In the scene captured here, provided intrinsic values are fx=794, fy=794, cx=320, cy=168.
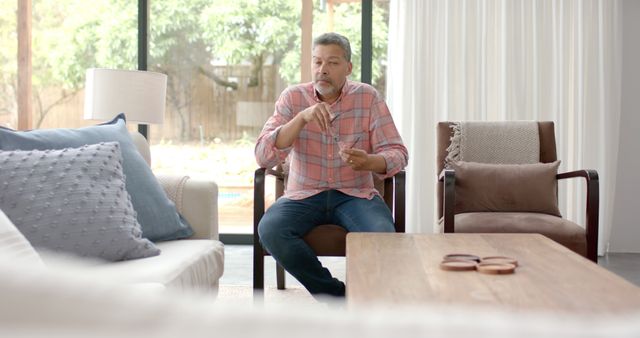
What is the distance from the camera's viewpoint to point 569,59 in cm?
516

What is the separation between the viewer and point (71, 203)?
2.12m

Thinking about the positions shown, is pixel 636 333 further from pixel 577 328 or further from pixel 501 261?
pixel 501 261

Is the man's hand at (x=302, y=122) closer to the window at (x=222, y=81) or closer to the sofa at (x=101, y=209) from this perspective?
the sofa at (x=101, y=209)

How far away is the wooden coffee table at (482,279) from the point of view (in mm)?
1536

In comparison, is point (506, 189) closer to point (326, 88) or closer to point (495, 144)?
point (495, 144)

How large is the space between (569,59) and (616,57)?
0.95 ft

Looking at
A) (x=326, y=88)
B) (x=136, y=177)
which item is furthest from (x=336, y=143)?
(x=136, y=177)

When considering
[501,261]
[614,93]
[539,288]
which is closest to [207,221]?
[501,261]

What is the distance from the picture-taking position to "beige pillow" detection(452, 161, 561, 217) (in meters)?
3.67

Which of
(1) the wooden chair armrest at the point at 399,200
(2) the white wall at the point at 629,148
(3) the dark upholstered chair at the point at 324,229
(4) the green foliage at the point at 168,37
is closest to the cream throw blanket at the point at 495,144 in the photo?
(3) the dark upholstered chair at the point at 324,229

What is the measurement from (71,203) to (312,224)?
47.8 inches

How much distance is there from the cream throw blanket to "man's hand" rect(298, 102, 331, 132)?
3.32ft

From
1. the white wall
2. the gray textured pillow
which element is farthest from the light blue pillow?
the white wall

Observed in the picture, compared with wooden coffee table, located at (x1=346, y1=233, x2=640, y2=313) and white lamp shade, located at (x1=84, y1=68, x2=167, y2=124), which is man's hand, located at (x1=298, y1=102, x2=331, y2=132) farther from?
white lamp shade, located at (x1=84, y1=68, x2=167, y2=124)
